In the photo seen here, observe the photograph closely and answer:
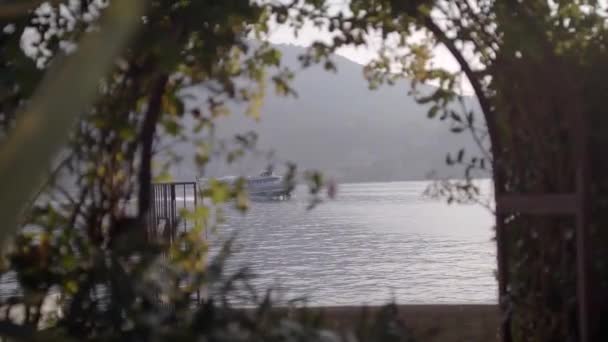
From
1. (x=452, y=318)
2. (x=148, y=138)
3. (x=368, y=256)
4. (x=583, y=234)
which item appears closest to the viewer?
(x=148, y=138)

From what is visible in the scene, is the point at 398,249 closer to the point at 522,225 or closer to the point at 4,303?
the point at 522,225

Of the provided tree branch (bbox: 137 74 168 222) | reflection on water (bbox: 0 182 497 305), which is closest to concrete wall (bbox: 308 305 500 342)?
reflection on water (bbox: 0 182 497 305)

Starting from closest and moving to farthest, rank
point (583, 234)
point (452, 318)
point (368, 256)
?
point (583, 234) → point (452, 318) → point (368, 256)

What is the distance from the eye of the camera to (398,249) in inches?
431

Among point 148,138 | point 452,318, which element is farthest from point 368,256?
point 148,138

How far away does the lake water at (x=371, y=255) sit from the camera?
22.3ft

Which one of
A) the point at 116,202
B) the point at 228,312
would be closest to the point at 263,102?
the point at 116,202

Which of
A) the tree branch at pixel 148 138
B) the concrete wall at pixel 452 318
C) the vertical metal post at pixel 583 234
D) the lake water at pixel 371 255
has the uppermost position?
the tree branch at pixel 148 138

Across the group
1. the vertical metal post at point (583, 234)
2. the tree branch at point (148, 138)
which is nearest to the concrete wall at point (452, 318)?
the vertical metal post at point (583, 234)

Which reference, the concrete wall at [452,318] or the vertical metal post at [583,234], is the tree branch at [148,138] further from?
the concrete wall at [452,318]

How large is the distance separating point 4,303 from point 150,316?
79 centimetres

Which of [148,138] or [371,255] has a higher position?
[148,138]

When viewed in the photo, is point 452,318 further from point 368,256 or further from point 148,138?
point 368,256

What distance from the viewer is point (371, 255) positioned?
10.3 meters
